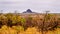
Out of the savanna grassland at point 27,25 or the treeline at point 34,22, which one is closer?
the savanna grassland at point 27,25

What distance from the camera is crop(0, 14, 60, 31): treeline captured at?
61.0 ft

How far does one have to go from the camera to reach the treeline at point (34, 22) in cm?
1859

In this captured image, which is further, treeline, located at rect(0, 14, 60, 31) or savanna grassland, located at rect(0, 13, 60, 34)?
treeline, located at rect(0, 14, 60, 31)

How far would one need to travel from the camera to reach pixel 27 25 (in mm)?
20844

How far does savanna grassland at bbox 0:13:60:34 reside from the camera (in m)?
18.4

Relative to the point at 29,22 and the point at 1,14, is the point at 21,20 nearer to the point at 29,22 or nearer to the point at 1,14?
the point at 29,22

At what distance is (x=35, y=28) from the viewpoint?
19266 millimetres

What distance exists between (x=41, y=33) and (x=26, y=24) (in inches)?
128

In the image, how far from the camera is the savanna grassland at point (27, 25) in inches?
→ 724

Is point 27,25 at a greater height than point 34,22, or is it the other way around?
point 34,22

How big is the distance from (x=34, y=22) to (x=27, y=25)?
859 millimetres

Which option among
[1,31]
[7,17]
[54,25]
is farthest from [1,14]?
[54,25]

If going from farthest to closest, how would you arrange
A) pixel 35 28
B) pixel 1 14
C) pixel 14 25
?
pixel 1 14 → pixel 14 25 → pixel 35 28

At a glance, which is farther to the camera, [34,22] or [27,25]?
[27,25]
